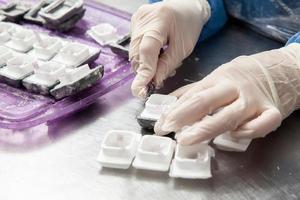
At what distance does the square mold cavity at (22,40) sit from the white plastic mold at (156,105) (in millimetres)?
295

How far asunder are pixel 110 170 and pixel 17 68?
0.28 metres

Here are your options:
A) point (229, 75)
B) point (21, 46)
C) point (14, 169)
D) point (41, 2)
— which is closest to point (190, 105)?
point (229, 75)

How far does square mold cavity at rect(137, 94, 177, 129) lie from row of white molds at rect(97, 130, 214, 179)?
0.04 metres

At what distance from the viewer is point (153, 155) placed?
29.2 inches

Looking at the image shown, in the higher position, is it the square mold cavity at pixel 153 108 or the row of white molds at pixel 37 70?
the square mold cavity at pixel 153 108

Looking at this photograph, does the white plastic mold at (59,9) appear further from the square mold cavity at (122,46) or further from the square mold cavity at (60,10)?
the square mold cavity at (122,46)

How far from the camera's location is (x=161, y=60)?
936mm

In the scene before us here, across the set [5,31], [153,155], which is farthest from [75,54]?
[153,155]

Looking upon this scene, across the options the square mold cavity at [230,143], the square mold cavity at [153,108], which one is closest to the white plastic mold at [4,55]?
the square mold cavity at [153,108]

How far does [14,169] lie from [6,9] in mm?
483

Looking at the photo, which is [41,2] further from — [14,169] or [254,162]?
[254,162]

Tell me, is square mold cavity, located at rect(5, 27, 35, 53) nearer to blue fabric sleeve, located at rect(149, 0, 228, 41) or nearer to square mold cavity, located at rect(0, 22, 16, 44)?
square mold cavity, located at rect(0, 22, 16, 44)

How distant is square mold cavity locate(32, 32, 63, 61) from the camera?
986 millimetres

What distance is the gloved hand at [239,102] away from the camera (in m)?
0.76
